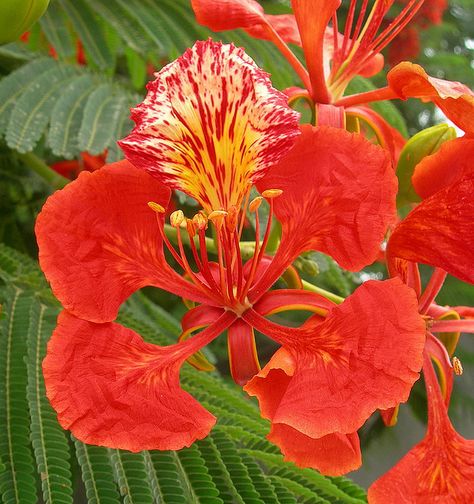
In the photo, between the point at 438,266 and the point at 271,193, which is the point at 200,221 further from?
the point at 438,266

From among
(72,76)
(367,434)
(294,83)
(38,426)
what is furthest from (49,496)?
(367,434)

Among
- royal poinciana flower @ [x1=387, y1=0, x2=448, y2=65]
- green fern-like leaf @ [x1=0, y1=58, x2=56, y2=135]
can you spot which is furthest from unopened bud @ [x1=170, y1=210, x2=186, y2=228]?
royal poinciana flower @ [x1=387, y1=0, x2=448, y2=65]

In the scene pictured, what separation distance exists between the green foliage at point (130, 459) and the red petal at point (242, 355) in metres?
0.15

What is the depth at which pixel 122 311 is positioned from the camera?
1.41m

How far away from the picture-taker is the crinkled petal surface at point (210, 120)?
91 centimetres

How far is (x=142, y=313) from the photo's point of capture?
62.7 inches

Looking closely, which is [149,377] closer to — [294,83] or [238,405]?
[238,405]

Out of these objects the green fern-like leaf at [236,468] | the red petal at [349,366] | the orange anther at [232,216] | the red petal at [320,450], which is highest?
the orange anther at [232,216]

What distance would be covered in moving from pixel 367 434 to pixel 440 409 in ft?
5.76

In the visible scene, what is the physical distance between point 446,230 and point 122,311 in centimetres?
64

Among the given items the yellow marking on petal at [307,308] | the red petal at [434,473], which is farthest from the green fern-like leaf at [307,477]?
the yellow marking on petal at [307,308]

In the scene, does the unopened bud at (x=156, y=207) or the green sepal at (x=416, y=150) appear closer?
the unopened bud at (x=156, y=207)

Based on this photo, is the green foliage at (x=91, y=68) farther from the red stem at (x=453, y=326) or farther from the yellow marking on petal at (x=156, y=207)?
the red stem at (x=453, y=326)

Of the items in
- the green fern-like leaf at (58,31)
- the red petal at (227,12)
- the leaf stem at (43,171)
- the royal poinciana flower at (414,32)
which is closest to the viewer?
the red petal at (227,12)
